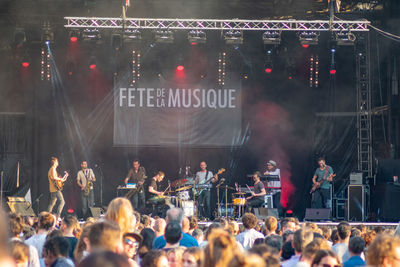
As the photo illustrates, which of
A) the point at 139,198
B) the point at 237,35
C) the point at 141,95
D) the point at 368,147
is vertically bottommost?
the point at 139,198

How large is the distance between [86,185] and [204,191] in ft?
11.4

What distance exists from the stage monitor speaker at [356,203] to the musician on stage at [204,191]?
3891mm

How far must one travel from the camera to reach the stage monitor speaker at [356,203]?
16312mm

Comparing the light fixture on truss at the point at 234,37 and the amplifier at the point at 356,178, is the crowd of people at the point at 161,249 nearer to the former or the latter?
the light fixture on truss at the point at 234,37

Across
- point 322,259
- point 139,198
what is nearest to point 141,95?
point 139,198

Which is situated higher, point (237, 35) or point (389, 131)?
point (237, 35)

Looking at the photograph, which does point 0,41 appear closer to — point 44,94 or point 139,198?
point 44,94

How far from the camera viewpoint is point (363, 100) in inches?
712

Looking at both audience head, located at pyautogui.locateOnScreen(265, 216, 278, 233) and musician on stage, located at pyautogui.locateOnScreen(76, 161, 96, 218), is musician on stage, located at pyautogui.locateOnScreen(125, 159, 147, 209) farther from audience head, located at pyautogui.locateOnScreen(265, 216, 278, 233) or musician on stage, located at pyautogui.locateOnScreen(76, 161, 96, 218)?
audience head, located at pyautogui.locateOnScreen(265, 216, 278, 233)

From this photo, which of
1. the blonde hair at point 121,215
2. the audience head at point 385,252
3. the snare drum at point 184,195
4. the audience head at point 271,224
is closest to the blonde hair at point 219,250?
the audience head at point 385,252

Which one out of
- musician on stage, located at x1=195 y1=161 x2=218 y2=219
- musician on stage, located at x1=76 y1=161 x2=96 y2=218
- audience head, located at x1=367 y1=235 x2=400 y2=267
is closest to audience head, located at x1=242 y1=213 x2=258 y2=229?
audience head, located at x1=367 y1=235 x2=400 y2=267

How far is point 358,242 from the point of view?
18.2 feet

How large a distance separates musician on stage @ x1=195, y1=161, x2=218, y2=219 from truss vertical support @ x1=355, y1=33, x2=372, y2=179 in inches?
176

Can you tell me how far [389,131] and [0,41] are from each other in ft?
38.9
